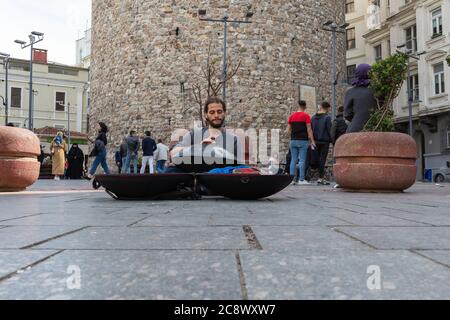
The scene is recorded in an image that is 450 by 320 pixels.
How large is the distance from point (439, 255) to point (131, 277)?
929 millimetres

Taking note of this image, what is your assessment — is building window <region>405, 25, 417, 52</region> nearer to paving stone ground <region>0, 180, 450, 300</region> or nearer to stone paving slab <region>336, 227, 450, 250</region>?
paving stone ground <region>0, 180, 450, 300</region>

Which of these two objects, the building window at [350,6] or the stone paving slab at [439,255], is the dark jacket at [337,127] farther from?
the building window at [350,6]

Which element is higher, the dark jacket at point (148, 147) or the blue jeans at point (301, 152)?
the dark jacket at point (148, 147)

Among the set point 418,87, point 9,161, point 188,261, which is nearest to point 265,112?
point 418,87

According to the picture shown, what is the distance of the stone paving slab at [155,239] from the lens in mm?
1533

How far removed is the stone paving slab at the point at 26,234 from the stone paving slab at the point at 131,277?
34 centimetres

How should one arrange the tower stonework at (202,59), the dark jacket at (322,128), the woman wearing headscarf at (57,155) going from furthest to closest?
the tower stonework at (202,59), the woman wearing headscarf at (57,155), the dark jacket at (322,128)

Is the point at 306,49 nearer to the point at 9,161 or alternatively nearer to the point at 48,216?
the point at 9,161

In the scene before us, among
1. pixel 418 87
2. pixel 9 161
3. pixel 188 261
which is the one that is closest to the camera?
pixel 188 261

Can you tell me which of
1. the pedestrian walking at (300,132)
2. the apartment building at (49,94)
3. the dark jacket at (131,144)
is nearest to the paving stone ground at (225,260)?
the pedestrian walking at (300,132)

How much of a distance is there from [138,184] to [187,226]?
1.78m

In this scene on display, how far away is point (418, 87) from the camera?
2208 cm

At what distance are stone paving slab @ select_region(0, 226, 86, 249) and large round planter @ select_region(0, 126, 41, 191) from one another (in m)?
3.62
